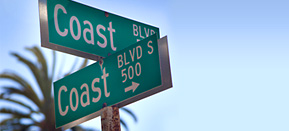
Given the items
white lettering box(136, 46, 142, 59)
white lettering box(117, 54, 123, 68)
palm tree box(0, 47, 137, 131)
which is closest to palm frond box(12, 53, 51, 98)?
palm tree box(0, 47, 137, 131)

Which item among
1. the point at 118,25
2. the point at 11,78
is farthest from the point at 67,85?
the point at 11,78

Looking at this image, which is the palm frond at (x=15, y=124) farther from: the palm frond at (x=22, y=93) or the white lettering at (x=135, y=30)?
the white lettering at (x=135, y=30)

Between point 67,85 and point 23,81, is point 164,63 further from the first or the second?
point 23,81

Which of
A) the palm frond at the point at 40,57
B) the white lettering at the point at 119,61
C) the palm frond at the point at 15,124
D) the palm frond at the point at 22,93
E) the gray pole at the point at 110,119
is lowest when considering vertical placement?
the gray pole at the point at 110,119

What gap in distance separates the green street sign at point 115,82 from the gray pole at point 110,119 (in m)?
0.05

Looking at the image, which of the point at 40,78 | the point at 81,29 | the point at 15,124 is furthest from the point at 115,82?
the point at 40,78

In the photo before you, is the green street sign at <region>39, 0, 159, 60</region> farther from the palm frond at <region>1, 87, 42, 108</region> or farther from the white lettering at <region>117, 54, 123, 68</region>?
the palm frond at <region>1, 87, 42, 108</region>

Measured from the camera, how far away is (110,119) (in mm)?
3396

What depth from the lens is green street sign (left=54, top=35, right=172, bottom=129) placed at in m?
3.18

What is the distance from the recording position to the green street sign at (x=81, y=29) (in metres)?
3.61

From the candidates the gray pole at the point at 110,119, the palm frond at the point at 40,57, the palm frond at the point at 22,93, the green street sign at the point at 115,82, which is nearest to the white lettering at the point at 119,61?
the green street sign at the point at 115,82

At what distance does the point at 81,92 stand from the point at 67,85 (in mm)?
192

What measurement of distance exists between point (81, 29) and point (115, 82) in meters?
0.59

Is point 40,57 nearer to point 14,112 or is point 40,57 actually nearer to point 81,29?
point 14,112
